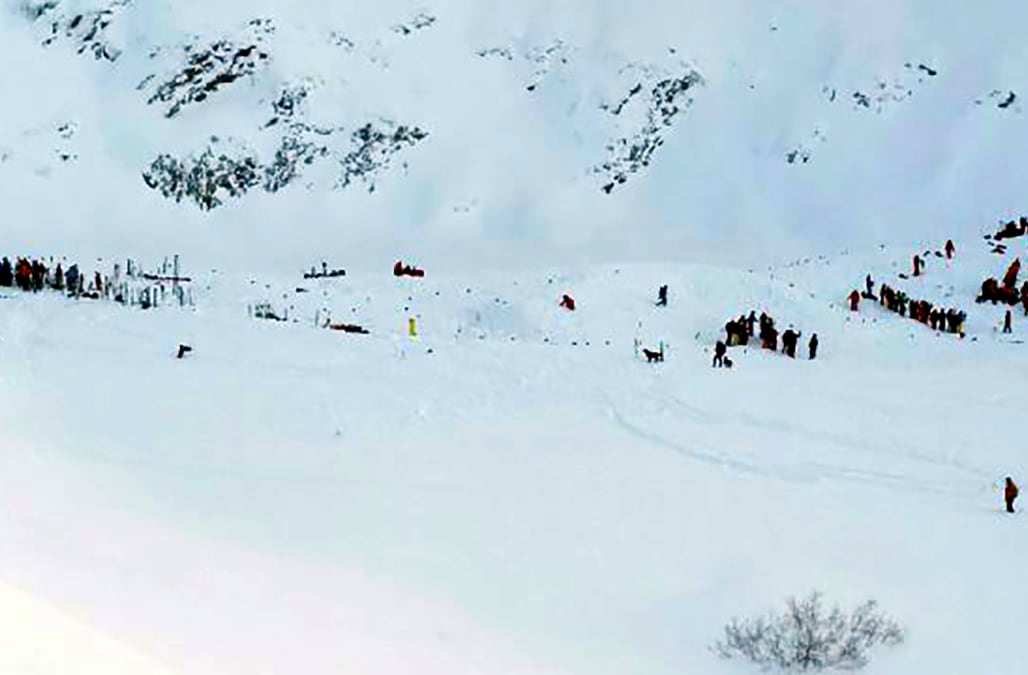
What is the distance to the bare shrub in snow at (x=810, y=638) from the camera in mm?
13812

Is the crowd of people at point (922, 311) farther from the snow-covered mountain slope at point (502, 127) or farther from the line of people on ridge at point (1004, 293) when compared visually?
the snow-covered mountain slope at point (502, 127)

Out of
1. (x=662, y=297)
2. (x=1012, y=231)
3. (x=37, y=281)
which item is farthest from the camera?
(x=1012, y=231)

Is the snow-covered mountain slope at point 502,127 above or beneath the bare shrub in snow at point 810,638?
above

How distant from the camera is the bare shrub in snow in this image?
13.8 metres

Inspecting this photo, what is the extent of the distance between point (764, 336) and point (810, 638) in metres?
15.0

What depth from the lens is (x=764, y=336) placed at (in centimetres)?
2825

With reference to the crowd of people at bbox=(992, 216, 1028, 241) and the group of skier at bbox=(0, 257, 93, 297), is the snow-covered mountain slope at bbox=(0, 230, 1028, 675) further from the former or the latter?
the crowd of people at bbox=(992, 216, 1028, 241)

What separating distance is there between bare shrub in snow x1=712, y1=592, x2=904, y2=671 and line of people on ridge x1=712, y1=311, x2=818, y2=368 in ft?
43.3

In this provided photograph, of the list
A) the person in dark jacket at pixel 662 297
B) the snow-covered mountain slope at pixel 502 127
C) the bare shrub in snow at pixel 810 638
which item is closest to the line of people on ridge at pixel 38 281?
the snow-covered mountain slope at pixel 502 127

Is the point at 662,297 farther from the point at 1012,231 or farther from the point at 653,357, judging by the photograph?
the point at 1012,231

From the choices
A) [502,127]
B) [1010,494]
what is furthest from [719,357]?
[502,127]

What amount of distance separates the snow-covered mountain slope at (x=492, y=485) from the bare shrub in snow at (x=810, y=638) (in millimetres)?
238

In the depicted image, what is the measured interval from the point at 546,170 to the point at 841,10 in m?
16.2

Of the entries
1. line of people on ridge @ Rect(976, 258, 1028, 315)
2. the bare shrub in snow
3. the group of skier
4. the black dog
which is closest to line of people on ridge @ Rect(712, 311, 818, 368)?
the black dog
